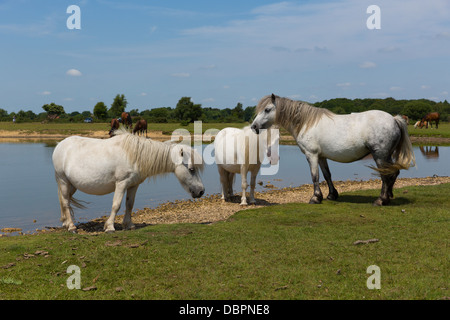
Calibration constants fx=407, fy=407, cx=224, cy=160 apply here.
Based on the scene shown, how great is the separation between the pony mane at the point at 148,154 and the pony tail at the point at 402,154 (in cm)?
428

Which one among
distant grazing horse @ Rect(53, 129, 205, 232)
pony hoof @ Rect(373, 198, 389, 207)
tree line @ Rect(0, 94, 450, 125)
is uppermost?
tree line @ Rect(0, 94, 450, 125)

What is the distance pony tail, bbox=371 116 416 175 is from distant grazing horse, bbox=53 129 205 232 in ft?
13.3

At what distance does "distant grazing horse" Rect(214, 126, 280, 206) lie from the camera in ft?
35.7

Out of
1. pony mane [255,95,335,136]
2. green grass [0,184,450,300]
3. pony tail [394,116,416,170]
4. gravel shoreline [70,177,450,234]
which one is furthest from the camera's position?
gravel shoreline [70,177,450,234]

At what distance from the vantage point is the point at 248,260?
17.7 feet

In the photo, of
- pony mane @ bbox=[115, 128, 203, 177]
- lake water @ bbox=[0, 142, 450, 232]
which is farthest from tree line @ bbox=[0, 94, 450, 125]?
pony mane @ bbox=[115, 128, 203, 177]

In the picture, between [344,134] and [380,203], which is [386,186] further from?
[344,134]

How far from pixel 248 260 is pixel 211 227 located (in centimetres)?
196

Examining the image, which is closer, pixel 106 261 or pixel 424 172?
pixel 106 261

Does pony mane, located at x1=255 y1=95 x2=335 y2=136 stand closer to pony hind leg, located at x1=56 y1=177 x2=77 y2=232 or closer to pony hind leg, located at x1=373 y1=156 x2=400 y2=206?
pony hind leg, located at x1=373 y1=156 x2=400 y2=206

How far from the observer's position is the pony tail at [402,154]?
28.5ft
